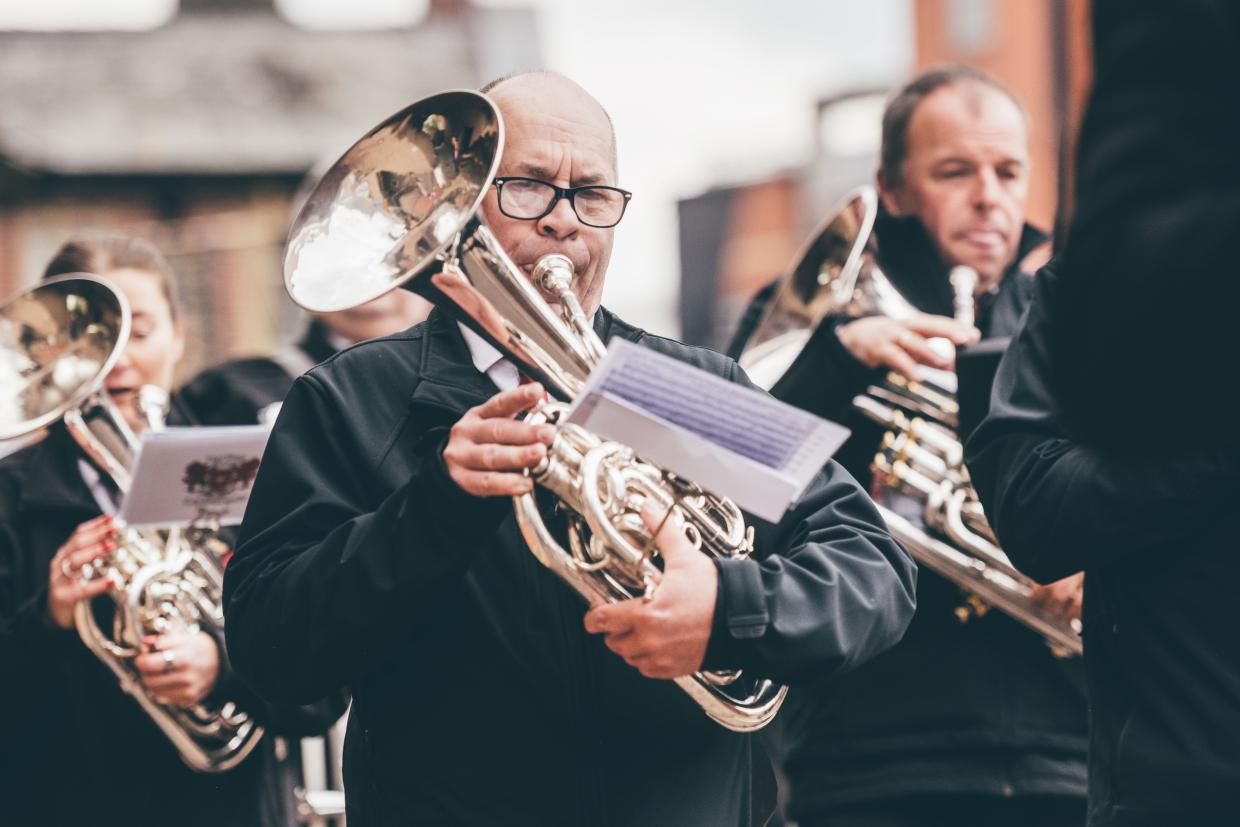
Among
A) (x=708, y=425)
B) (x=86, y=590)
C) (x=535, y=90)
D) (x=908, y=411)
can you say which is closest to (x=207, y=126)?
(x=86, y=590)

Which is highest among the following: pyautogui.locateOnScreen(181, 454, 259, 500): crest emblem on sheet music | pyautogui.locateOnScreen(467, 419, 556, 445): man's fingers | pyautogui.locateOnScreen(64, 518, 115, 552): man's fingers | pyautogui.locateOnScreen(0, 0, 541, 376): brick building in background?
pyautogui.locateOnScreen(467, 419, 556, 445): man's fingers

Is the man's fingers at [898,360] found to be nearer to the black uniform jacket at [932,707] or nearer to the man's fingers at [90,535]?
the black uniform jacket at [932,707]

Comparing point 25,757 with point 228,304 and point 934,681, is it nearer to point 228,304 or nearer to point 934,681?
point 934,681


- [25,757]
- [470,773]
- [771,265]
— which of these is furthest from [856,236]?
[771,265]

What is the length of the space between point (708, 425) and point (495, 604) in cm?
57

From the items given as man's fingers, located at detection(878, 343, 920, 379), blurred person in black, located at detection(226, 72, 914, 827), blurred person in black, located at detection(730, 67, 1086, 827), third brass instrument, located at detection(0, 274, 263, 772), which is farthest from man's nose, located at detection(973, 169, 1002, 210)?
third brass instrument, located at detection(0, 274, 263, 772)

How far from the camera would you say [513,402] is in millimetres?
2562

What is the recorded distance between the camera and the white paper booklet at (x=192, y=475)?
3.83m

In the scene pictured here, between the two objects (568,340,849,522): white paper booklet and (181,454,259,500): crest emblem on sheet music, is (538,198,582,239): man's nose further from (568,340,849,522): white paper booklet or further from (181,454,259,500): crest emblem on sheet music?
(181,454,259,500): crest emblem on sheet music

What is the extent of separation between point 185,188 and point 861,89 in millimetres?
18903

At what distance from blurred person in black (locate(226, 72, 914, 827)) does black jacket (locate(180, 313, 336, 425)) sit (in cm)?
211

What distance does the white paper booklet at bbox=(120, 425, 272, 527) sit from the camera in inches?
151

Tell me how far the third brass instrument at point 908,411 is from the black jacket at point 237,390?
58.0 inches

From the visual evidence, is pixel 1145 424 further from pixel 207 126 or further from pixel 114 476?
pixel 207 126
